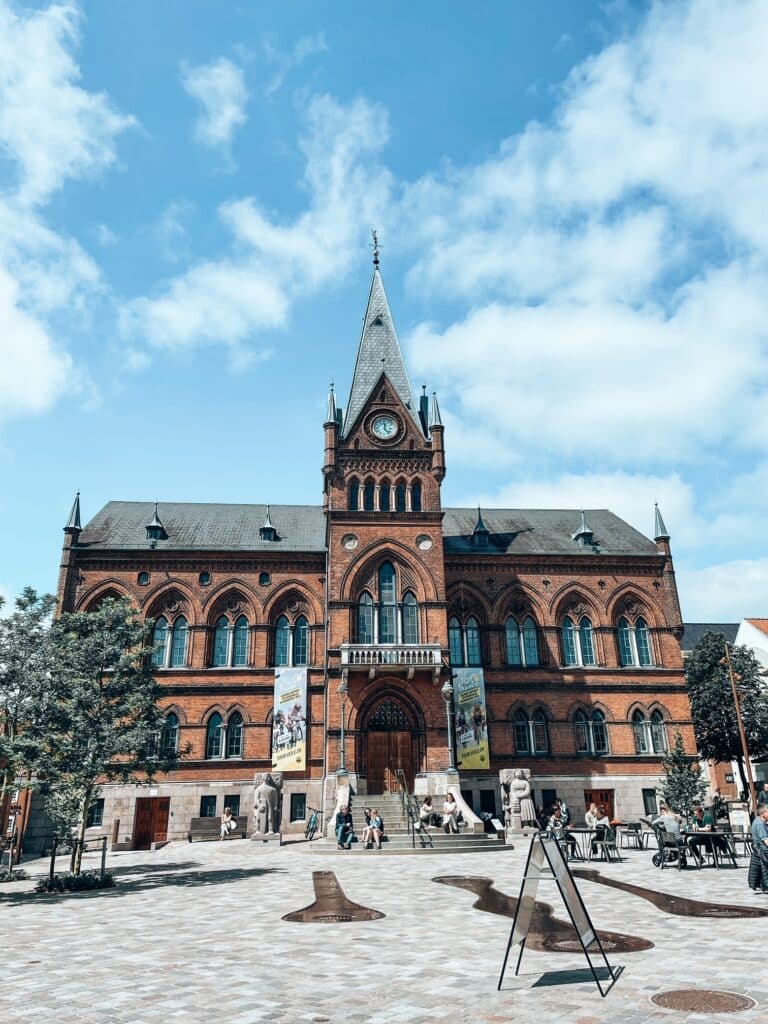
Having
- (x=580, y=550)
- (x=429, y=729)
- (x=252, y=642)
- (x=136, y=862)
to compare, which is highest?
(x=580, y=550)

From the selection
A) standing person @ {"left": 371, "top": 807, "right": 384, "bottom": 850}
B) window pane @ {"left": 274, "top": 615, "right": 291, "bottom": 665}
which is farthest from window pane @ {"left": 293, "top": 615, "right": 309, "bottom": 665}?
standing person @ {"left": 371, "top": 807, "right": 384, "bottom": 850}

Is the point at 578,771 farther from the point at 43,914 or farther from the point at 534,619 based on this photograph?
the point at 43,914

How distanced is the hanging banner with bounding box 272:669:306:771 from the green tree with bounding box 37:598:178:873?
13.3m

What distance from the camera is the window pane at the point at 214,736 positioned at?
1364 inches

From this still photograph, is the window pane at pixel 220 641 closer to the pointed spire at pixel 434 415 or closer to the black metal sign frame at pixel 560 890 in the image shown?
the pointed spire at pixel 434 415

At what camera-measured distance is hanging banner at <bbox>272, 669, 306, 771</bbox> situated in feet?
113

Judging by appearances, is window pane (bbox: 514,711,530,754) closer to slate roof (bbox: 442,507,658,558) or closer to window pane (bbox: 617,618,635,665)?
window pane (bbox: 617,618,635,665)

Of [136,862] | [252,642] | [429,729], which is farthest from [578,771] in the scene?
[136,862]

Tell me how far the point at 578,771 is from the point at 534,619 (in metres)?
7.71

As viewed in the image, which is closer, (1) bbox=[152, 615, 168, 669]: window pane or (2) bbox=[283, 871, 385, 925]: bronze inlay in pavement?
(2) bbox=[283, 871, 385, 925]: bronze inlay in pavement

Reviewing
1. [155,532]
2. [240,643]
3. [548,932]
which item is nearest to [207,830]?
[240,643]

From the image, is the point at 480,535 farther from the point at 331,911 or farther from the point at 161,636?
the point at 331,911

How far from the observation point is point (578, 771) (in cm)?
3591

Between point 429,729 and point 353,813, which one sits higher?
point 429,729
